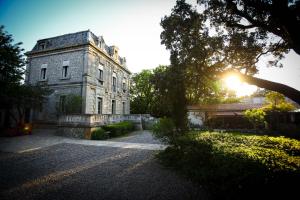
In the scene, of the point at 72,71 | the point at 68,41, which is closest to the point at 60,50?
the point at 68,41

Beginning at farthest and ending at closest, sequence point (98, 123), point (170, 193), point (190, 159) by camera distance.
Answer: point (98, 123), point (190, 159), point (170, 193)

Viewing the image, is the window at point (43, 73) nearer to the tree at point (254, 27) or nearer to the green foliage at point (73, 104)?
the green foliage at point (73, 104)

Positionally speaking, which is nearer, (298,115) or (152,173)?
(152,173)

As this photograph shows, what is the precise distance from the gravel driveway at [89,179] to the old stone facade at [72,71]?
11077mm

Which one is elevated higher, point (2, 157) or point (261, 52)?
point (261, 52)

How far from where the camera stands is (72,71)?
1844 cm

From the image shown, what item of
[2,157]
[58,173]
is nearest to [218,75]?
[58,173]

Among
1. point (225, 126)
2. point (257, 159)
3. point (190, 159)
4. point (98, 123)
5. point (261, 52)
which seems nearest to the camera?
point (257, 159)

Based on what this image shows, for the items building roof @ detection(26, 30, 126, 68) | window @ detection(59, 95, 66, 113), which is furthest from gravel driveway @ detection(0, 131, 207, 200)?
building roof @ detection(26, 30, 126, 68)

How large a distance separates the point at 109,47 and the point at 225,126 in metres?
20.2

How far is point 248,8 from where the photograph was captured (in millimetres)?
7371

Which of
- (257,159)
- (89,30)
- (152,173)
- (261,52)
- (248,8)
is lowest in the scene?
(152,173)

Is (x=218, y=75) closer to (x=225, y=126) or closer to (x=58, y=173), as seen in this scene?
(x=58, y=173)

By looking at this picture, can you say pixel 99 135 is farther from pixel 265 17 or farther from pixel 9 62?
pixel 265 17
